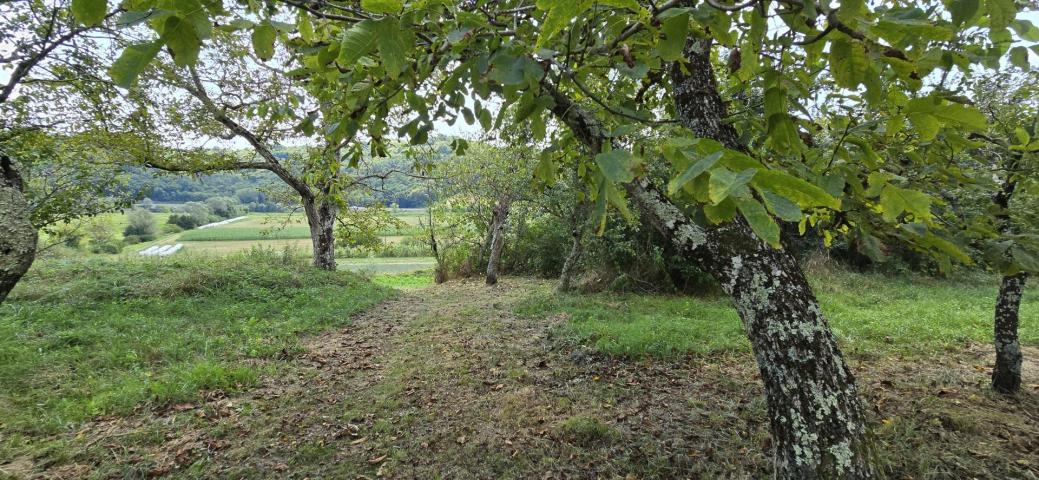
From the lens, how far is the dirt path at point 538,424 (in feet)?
9.64

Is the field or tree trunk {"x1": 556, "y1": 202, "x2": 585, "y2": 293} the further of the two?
the field

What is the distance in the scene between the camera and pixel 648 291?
9664mm

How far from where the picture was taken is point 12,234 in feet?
6.45

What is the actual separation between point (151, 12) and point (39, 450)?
4.14 m

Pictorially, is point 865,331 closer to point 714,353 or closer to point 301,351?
point 714,353

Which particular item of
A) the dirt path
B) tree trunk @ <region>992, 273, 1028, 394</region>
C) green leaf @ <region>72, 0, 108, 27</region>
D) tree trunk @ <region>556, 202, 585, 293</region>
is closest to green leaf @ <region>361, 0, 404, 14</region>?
green leaf @ <region>72, 0, 108, 27</region>

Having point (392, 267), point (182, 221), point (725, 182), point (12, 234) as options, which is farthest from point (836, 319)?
point (182, 221)

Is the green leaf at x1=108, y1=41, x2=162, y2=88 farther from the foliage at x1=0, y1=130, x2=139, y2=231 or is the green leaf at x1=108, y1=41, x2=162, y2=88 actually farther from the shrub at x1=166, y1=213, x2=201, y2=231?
the shrub at x1=166, y1=213, x2=201, y2=231

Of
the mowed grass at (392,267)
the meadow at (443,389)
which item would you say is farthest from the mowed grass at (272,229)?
the meadow at (443,389)

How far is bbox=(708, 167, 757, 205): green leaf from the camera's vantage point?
0.60m

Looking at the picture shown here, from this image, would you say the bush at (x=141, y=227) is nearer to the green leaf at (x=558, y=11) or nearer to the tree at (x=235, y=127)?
the tree at (x=235, y=127)

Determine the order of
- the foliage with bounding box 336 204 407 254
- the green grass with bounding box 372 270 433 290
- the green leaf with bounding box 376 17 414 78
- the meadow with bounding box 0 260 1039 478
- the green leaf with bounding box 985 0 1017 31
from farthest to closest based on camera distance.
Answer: the green grass with bounding box 372 270 433 290 < the foliage with bounding box 336 204 407 254 < the meadow with bounding box 0 260 1039 478 < the green leaf with bounding box 985 0 1017 31 < the green leaf with bounding box 376 17 414 78

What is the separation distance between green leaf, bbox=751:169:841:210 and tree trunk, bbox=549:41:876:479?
1.30 meters

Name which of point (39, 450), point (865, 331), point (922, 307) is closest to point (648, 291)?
point (865, 331)
